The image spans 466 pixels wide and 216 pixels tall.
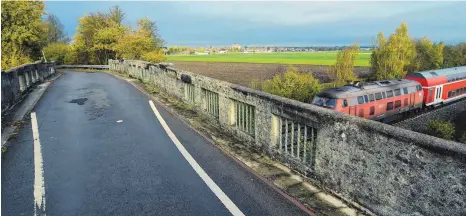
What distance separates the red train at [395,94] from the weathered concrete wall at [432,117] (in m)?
1.11

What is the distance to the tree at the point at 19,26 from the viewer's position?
1373 inches

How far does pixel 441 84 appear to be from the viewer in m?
28.9

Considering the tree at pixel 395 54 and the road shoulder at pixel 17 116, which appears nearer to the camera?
the road shoulder at pixel 17 116

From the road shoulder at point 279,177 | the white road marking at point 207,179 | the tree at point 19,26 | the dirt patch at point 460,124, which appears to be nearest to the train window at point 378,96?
the dirt patch at point 460,124

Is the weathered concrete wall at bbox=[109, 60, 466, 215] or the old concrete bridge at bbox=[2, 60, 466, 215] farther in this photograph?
the old concrete bridge at bbox=[2, 60, 466, 215]

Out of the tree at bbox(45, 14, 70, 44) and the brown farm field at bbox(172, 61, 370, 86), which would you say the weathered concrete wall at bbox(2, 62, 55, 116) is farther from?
the tree at bbox(45, 14, 70, 44)

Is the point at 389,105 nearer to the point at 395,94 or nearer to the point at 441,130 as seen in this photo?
the point at 395,94

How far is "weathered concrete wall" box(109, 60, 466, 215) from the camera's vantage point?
388cm

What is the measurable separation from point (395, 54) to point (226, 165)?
201 feet

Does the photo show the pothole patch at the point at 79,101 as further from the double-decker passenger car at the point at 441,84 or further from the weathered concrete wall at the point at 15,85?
the double-decker passenger car at the point at 441,84

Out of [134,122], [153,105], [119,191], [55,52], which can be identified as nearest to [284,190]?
[119,191]

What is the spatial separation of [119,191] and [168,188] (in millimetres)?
898

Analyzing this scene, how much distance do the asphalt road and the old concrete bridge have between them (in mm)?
23

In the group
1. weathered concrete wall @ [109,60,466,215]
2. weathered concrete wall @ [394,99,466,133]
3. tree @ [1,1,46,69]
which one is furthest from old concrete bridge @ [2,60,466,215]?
tree @ [1,1,46,69]
